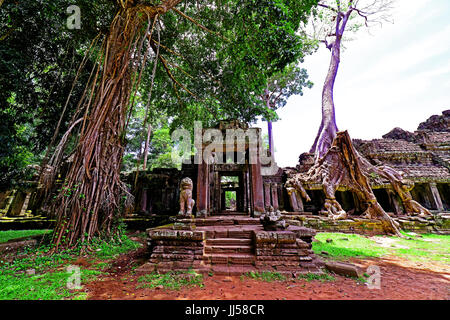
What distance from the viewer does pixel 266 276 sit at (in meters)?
3.01

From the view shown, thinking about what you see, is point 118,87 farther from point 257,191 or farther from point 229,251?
point 257,191

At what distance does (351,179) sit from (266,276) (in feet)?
24.0

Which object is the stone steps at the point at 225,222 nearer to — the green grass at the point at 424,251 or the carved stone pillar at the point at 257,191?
the carved stone pillar at the point at 257,191

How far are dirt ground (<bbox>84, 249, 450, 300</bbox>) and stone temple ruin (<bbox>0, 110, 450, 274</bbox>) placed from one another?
41cm

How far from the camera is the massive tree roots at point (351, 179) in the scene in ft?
24.8

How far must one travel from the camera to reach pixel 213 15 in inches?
245

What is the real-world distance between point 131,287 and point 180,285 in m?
0.70

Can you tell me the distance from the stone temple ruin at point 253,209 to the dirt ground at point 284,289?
0.41 metres

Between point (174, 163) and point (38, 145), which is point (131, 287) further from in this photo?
point (174, 163)

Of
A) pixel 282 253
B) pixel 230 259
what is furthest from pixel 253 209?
pixel 230 259

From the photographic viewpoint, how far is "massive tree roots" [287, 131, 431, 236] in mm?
7559

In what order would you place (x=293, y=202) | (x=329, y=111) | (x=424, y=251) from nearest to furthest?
1. (x=424, y=251)
2. (x=293, y=202)
3. (x=329, y=111)
